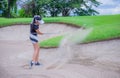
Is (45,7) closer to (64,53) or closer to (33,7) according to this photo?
(33,7)

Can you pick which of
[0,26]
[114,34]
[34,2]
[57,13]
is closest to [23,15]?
[34,2]

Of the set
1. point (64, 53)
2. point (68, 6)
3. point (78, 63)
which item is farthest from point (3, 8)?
point (78, 63)

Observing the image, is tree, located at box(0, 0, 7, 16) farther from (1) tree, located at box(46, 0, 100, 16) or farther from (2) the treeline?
(1) tree, located at box(46, 0, 100, 16)

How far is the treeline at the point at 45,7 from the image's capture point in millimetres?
35781

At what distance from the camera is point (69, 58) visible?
1155cm

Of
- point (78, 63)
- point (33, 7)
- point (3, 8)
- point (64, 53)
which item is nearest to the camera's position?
point (78, 63)

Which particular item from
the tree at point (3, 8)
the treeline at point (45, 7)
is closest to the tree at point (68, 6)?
the treeline at point (45, 7)

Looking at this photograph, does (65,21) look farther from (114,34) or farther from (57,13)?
(57,13)

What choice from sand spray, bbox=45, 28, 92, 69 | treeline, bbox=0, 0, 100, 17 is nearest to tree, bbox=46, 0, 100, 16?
treeline, bbox=0, 0, 100, 17

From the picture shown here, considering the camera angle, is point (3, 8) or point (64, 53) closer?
point (64, 53)

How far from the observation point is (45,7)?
39.8m

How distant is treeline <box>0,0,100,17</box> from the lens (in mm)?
35781

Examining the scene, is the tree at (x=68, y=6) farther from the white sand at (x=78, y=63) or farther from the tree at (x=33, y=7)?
the white sand at (x=78, y=63)

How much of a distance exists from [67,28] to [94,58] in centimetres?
843
